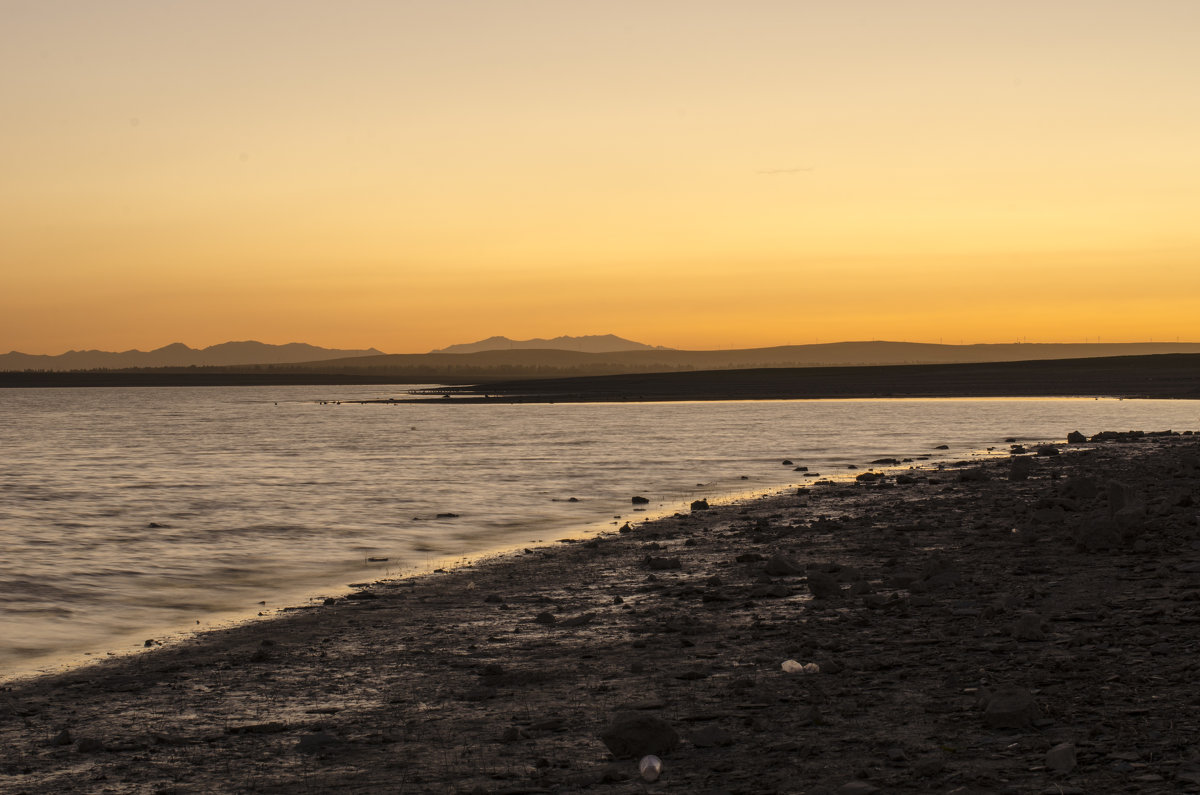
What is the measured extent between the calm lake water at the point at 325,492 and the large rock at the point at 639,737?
8144 mm

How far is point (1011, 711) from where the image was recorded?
7.81 m

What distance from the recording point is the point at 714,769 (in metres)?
7.57

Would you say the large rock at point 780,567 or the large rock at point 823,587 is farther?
the large rock at point 780,567

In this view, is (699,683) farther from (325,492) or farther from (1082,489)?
(325,492)

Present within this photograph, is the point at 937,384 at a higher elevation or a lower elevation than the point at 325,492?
higher

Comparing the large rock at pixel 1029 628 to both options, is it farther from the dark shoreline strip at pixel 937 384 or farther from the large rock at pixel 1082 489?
the dark shoreline strip at pixel 937 384

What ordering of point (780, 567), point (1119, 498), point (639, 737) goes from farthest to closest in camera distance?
1. point (1119, 498)
2. point (780, 567)
3. point (639, 737)

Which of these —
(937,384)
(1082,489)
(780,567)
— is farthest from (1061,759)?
(937,384)

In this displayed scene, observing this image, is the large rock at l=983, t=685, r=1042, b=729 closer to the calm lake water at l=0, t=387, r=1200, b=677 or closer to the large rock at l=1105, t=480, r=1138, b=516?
the large rock at l=1105, t=480, r=1138, b=516

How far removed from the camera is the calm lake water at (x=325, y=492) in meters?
17.0

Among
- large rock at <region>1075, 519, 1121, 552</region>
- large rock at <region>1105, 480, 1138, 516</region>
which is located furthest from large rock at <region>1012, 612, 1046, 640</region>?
large rock at <region>1105, 480, 1138, 516</region>

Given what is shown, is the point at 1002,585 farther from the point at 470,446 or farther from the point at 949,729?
the point at 470,446

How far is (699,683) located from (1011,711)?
3.12m

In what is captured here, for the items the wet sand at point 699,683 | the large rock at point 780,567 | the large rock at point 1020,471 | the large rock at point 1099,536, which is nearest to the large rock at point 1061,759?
the wet sand at point 699,683
